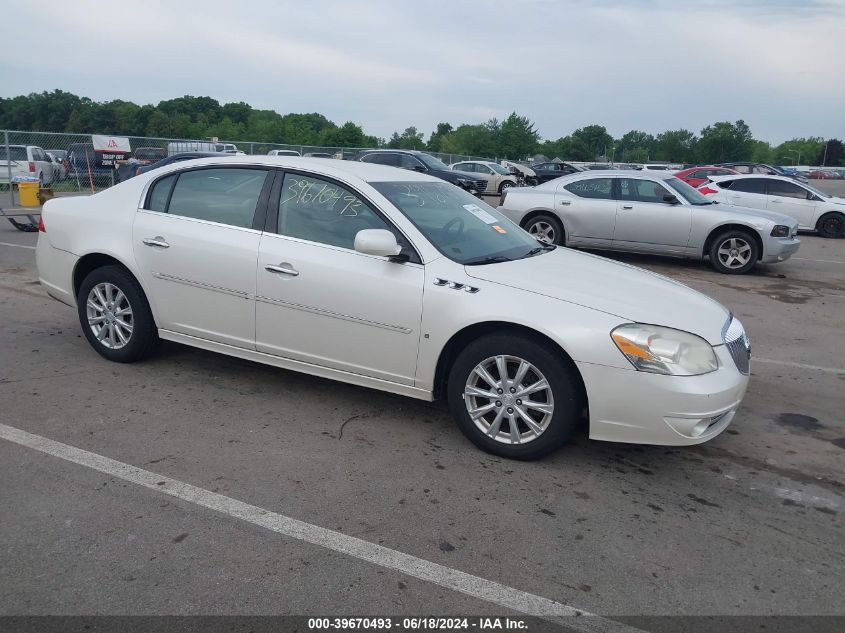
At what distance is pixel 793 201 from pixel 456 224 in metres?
15.0

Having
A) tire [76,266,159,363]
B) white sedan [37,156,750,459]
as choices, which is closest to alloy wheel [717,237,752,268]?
white sedan [37,156,750,459]

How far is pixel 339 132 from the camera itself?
53.7 metres

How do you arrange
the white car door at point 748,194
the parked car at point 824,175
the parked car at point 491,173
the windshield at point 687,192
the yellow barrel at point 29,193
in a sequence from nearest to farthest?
the windshield at point 687,192, the white car door at point 748,194, the yellow barrel at point 29,193, the parked car at point 491,173, the parked car at point 824,175

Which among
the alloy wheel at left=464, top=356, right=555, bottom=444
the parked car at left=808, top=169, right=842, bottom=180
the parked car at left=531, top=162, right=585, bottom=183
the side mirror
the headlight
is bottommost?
the alloy wheel at left=464, top=356, right=555, bottom=444

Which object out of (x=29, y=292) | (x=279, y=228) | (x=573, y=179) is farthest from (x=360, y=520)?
(x=573, y=179)

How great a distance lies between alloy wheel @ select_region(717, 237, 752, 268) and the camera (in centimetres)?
1098

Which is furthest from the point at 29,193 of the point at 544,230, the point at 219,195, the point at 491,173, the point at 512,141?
the point at 512,141

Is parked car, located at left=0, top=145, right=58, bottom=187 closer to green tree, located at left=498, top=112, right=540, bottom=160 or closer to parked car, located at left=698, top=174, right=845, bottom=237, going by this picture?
parked car, located at left=698, top=174, right=845, bottom=237

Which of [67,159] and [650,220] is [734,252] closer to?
[650,220]

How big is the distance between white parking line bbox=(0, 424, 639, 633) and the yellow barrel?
613 inches

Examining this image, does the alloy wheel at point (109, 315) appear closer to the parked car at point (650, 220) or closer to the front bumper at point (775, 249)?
the parked car at point (650, 220)

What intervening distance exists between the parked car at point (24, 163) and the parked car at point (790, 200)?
17.9 metres

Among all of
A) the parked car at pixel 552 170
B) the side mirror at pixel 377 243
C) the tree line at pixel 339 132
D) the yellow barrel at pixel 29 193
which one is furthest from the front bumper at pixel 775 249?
the tree line at pixel 339 132

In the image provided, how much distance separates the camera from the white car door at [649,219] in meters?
11.2
